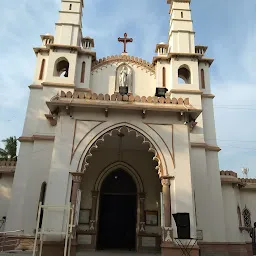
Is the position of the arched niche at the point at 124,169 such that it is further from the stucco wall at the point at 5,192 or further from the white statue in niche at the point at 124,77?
the stucco wall at the point at 5,192

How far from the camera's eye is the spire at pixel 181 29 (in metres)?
15.7

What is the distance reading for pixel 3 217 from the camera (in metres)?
13.1

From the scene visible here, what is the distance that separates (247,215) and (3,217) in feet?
42.5

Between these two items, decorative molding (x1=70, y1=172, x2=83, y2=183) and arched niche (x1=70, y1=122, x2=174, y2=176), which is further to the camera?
arched niche (x1=70, y1=122, x2=174, y2=176)

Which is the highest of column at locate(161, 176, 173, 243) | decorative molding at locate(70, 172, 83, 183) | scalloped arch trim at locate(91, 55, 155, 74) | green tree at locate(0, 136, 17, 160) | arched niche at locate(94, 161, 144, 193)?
scalloped arch trim at locate(91, 55, 155, 74)

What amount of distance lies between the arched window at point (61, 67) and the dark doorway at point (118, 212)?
6.52 m

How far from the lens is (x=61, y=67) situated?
15.8 metres

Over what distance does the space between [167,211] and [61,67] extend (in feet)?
34.9

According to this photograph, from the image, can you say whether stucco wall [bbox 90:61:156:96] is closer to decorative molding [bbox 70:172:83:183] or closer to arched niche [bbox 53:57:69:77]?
arched niche [bbox 53:57:69:77]

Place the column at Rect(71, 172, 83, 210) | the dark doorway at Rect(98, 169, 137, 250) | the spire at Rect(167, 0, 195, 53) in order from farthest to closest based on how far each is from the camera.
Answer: the spire at Rect(167, 0, 195, 53), the dark doorway at Rect(98, 169, 137, 250), the column at Rect(71, 172, 83, 210)

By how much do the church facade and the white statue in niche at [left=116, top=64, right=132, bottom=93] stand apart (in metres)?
0.07

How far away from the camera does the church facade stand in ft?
29.8

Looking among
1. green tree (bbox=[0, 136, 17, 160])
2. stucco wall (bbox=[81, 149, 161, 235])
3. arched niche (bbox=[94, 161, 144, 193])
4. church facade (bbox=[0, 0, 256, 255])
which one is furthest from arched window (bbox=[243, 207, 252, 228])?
green tree (bbox=[0, 136, 17, 160])

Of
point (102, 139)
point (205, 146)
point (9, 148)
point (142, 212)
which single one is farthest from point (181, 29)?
point (9, 148)
